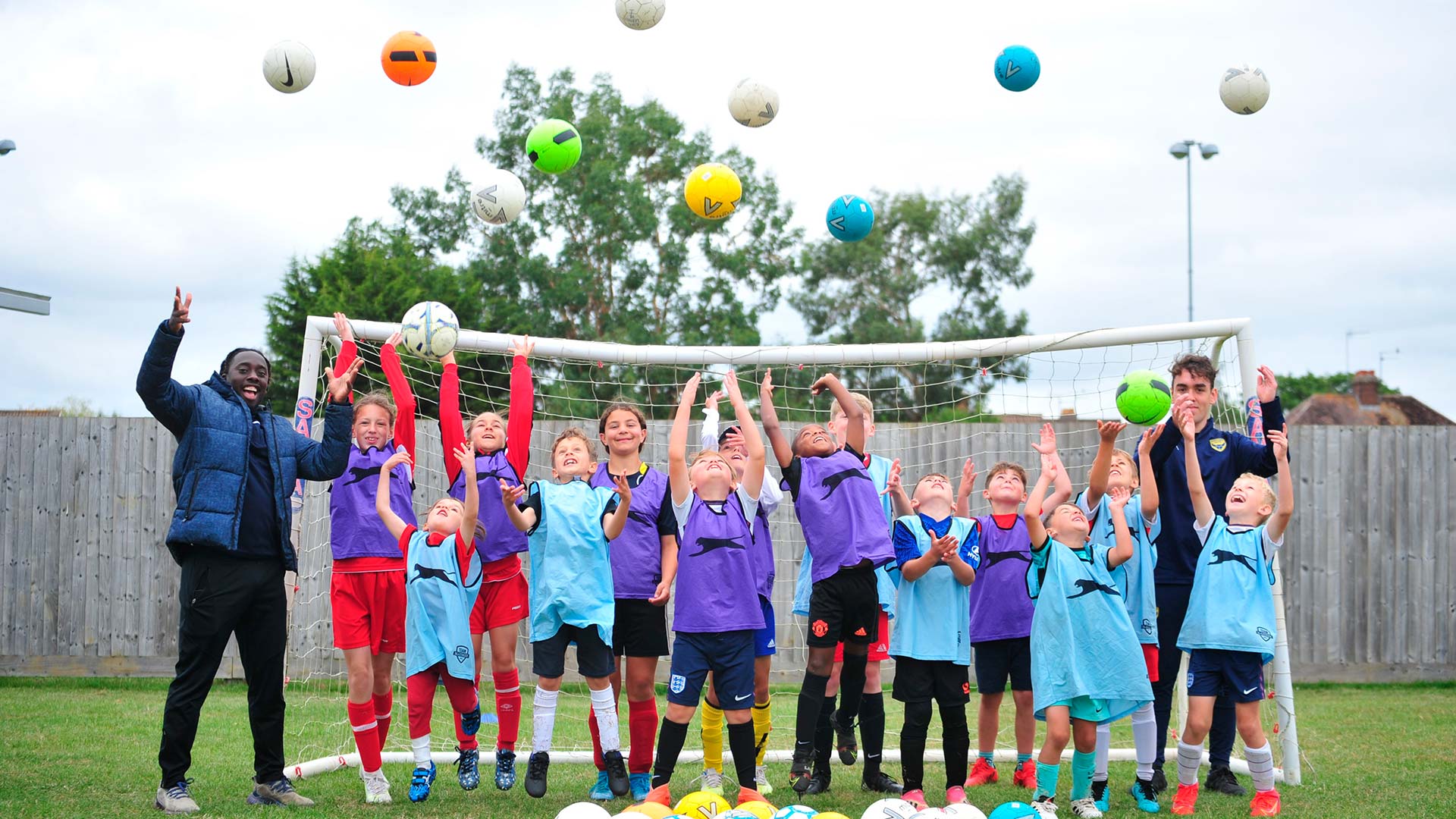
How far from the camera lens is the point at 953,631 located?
5.87m

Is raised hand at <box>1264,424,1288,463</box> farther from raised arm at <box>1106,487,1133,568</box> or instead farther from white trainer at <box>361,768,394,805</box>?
white trainer at <box>361,768,394,805</box>

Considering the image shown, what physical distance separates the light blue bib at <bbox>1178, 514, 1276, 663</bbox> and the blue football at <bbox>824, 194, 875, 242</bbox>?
297 cm

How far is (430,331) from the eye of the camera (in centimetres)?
622

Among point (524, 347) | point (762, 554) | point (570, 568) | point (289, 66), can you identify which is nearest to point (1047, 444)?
point (762, 554)

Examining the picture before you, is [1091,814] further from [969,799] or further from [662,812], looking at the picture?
[662,812]

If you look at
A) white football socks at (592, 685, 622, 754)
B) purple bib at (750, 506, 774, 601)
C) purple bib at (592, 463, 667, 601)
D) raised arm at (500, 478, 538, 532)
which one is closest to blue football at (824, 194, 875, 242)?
purple bib at (750, 506, 774, 601)

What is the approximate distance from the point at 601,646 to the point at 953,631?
1.82 metres

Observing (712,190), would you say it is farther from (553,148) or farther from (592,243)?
(592,243)

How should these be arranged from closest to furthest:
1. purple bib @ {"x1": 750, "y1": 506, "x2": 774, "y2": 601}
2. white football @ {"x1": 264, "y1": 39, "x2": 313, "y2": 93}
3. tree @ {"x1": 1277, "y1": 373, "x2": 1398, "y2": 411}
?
purple bib @ {"x1": 750, "y1": 506, "x2": 774, "y2": 601} → white football @ {"x1": 264, "y1": 39, "x2": 313, "y2": 93} → tree @ {"x1": 1277, "y1": 373, "x2": 1398, "y2": 411}

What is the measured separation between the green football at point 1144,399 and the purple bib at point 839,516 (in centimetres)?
148

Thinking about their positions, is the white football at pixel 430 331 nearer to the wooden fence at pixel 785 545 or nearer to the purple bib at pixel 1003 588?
the purple bib at pixel 1003 588

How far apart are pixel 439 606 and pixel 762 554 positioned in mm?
1840

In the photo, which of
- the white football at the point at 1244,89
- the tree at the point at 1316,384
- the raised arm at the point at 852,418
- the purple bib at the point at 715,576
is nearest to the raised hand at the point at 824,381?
the raised arm at the point at 852,418

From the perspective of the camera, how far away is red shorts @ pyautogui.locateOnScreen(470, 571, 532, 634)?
6254 mm
